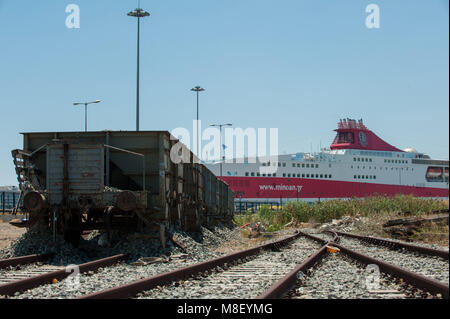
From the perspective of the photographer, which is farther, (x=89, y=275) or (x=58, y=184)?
(x=58, y=184)

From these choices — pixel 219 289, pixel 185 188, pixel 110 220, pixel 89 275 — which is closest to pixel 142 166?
pixel 110 220

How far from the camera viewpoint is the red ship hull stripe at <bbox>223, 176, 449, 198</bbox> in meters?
78.3

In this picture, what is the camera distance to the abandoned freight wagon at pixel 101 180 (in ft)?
36.8

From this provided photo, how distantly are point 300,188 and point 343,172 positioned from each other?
969 centimetres

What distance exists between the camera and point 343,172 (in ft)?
284

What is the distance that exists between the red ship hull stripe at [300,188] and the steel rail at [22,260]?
6426cm

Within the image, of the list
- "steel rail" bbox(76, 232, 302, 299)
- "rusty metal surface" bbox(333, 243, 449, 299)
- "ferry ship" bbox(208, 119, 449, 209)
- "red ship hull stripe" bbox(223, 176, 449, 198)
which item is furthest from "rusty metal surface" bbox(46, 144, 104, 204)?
"red ship hull stripe" bbox(223, 176, 449, 198)

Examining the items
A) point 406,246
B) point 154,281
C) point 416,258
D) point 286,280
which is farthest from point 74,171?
point 416,258

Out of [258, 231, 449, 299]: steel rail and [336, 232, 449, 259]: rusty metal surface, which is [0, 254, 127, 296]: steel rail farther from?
[336, 232, 449, 259]: rusty metal surface

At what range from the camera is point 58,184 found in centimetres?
1134

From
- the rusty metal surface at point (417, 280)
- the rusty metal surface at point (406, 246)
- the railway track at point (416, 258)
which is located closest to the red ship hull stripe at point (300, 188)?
the rusty metal surface at point (406, 246)
